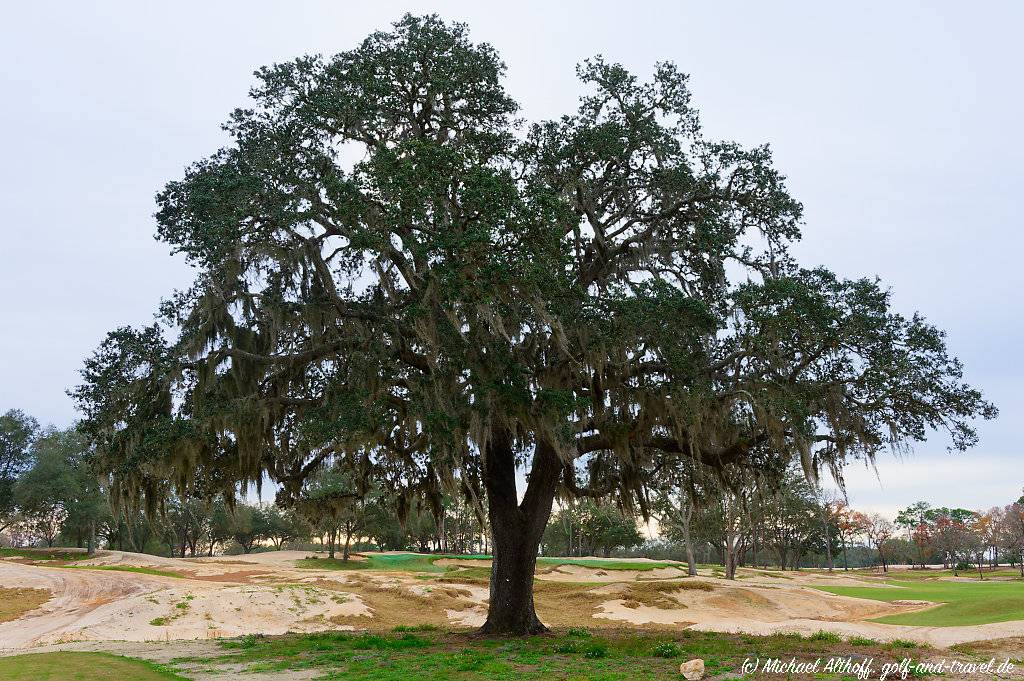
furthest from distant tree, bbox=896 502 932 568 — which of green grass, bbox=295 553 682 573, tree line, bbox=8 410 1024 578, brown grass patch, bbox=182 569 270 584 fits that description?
brown grass patch, bbox=182 569 270 584

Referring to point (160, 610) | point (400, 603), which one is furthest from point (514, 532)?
point (400, 603)

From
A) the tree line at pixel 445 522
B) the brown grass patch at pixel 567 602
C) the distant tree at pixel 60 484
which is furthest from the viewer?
the distant tree at pixel 60 484

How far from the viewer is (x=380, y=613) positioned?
26.4 m

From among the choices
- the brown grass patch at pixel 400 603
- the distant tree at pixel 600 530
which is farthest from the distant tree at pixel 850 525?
the brown grass patch at pixel 400 603

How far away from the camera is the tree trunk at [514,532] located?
15.6m

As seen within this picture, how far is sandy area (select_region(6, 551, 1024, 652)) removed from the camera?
21.2 meters

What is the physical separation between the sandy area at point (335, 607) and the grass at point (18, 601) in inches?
17.1

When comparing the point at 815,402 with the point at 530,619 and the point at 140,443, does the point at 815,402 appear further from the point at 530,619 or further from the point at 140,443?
the point at 140,443

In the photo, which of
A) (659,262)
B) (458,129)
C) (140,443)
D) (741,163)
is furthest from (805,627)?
(140,443)

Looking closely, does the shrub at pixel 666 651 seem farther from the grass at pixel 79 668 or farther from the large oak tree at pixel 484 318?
the grass at pixel 79 668

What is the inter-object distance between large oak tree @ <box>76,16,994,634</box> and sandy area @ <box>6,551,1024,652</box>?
7.10m

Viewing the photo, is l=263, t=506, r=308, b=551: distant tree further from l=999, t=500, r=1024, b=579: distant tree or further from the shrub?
l=999, t=500, r=1024, b=579: distant tree

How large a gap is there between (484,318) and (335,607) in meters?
17.7

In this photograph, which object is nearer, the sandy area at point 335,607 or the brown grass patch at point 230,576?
the sandy area at point 335,607
